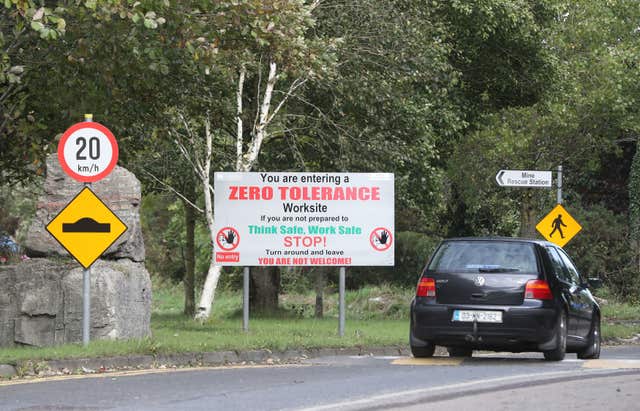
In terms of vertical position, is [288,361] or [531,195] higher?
[531,195]

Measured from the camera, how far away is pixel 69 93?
20.2 m

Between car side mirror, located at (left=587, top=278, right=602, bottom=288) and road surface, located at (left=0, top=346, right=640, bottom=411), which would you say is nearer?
road surface, located at (left=0, top=346, right=640, bottom=411)

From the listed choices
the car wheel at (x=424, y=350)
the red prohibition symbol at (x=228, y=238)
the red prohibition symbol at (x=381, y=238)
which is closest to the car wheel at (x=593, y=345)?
the car wheel at (x=424, y=350)

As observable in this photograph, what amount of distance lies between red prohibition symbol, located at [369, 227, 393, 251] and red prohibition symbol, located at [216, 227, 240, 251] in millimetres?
2058

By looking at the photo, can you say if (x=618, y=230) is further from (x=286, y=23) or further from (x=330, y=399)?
(x=330, y=399)

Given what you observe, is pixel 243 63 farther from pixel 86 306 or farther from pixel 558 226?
pixel 86 306

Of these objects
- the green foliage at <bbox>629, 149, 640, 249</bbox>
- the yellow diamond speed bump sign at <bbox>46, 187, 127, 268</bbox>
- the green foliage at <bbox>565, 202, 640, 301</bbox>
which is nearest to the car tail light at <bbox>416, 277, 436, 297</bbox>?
the yellow diamond speed bump sign at <bbox>46, 187, 127, 268</bbox>

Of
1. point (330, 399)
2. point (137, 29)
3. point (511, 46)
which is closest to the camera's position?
point (330, 399)

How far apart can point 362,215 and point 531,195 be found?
21.3 metres

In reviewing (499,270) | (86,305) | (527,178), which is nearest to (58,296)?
(86,305)

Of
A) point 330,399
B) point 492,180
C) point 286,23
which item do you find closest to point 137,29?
point 286,23

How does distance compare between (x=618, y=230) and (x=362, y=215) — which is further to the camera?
(x=618, y=230)

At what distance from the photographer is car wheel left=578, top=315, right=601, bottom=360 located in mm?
16453

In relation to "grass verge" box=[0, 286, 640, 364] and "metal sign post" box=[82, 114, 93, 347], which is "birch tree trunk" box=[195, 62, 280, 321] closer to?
"grass verge" box=[0, 286, 640, 364]
